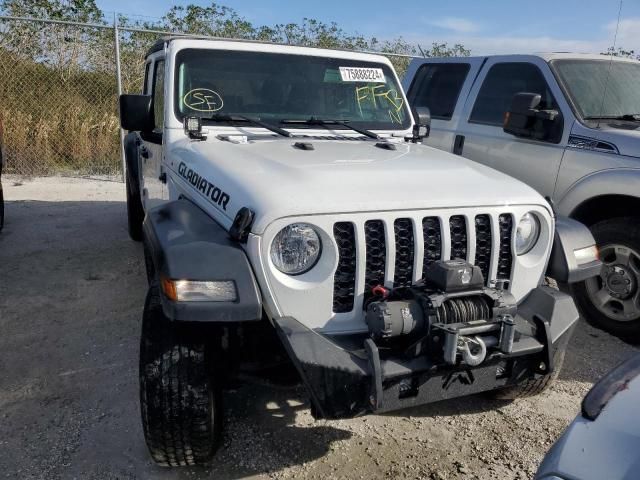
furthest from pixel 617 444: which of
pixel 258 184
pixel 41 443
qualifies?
pixel 41 443

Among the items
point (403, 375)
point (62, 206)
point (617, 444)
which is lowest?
point (62, 206)

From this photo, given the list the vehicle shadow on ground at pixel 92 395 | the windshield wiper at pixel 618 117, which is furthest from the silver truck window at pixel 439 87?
the vehicle shadow on ground at pixel 92 395

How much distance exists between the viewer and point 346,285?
245 centimetres

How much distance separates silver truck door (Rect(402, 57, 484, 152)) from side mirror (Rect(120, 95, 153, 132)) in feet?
9.71

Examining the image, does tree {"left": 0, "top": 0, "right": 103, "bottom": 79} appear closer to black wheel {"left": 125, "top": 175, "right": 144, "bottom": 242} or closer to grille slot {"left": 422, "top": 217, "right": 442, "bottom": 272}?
black wheel {"left": 125, "top": 175, "right": 144, "bottom": 242}

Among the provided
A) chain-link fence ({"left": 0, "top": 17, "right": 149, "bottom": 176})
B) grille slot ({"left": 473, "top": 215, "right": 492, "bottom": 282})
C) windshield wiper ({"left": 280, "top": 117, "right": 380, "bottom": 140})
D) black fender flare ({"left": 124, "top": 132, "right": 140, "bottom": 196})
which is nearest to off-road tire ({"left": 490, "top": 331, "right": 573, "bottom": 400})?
grille slot ({"left": 473, "top": 215, "right": 492, "bottom": 282})

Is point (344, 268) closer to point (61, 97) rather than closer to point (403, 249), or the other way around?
point (403, 249)

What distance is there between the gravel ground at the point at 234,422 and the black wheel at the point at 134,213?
4.90ft

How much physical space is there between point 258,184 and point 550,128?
2.93 metres

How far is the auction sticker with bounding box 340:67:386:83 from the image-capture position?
3.99m

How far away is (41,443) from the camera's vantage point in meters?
2.83

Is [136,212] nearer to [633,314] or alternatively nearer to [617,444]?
[633,314]

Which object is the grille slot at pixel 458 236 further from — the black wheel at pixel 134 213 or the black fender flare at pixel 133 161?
the black wheel at pixel 134 213

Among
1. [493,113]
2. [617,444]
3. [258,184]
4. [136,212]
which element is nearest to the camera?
[617,444]
